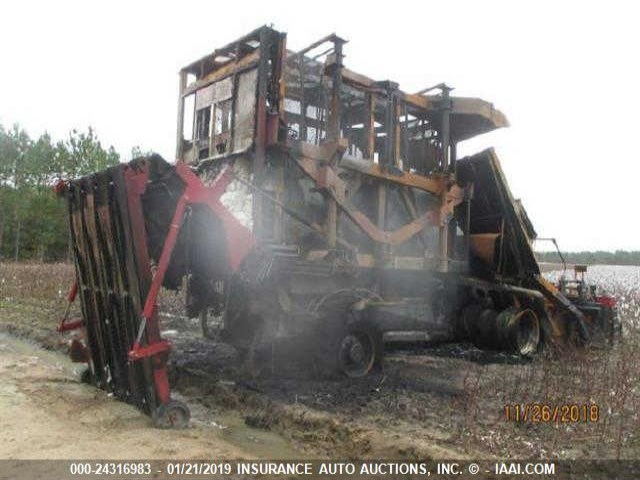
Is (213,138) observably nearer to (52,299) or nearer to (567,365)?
(567,365)

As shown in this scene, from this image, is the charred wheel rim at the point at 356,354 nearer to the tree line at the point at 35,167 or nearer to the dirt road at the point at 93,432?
the dirt road at the point at 93,432

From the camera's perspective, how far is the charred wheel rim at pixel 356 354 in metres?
6.14

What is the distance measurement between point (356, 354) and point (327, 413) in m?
1.51

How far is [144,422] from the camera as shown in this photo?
458 cm

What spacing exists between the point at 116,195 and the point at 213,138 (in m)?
2.06

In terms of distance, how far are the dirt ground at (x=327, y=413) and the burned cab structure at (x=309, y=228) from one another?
381 millimetres

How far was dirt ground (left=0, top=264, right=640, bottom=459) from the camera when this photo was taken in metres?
4.03

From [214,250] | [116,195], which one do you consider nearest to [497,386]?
[214,250]

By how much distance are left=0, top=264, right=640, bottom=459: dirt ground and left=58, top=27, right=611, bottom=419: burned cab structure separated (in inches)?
15.0
